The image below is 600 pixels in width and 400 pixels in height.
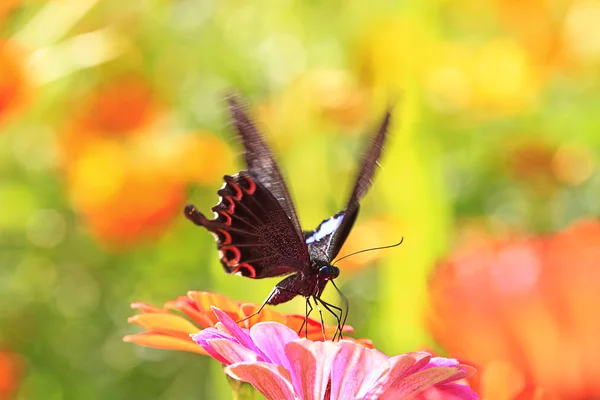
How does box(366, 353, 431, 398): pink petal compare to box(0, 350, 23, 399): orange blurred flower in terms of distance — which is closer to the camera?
box(366, 353, 431, 398): pink petal

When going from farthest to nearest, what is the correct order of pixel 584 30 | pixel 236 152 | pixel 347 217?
pixel 584 30, pixel 236 152, pixel 347 217

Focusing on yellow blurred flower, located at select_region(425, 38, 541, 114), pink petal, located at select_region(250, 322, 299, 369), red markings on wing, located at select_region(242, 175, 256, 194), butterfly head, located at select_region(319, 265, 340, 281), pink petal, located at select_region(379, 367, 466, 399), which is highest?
yellow blurred flower, located at select_region(425, 38, 541, 114)

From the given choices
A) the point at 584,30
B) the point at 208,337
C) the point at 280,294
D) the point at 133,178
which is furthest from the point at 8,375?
the point at 584,30

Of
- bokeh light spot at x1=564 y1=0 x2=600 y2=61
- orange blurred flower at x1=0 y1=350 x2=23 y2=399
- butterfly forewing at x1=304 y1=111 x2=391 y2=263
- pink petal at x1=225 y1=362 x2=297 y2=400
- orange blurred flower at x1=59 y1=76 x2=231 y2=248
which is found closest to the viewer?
pink petal at x1=225 y1=362 x2=297 y2=400

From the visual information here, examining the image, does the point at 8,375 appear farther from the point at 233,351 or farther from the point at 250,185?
the point at 233,351

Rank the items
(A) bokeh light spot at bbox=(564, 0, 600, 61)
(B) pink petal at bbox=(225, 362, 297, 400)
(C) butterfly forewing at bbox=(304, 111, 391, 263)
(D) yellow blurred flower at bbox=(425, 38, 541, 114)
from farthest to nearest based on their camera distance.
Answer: (A) bokeh light spot at bbox=(564, 0, 600, 61) → (D) yellow blurred flower at bbox=(425, 38, 541, 114) → (C) butterfly forewing at bbox=(304, 111, 391, 263) → (B) pink petal at bbox=(225, 362, 297, 400)

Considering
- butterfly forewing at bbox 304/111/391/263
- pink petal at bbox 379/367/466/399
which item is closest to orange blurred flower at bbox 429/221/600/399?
butterfly forewing at bbox 304/111/391/263

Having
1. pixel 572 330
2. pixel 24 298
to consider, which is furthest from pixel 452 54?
pixel 572 330

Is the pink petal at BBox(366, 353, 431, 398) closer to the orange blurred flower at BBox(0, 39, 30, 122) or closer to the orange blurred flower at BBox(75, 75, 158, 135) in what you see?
the orange blurred flower at BBox(0, 39, 30, 122)
